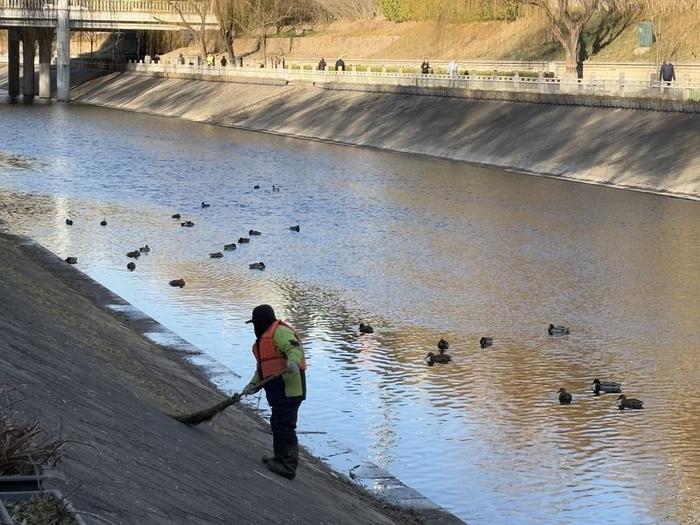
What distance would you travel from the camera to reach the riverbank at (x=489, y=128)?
4462 cm

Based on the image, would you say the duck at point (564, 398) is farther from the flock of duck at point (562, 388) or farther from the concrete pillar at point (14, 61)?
the concrete pillar at point (14, 61)

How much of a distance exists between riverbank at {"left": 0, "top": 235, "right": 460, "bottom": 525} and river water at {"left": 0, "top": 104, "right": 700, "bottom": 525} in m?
1.56

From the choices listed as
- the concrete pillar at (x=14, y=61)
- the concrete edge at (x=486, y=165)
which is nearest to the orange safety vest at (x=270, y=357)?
the concrete edge at (x=486, y=165)

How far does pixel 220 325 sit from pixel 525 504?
29.9ft

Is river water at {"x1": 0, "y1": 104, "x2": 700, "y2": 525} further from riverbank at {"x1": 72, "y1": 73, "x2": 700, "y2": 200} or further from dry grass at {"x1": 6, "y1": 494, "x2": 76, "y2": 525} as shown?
dry grass at {"x1": 6, "y1": 494, "x2": 76, "y2": 525}

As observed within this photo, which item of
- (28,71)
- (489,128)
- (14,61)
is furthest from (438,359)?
(14,61)

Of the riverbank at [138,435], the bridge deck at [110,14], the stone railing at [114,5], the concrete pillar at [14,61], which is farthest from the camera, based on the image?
the concrete pillar at [14,61]

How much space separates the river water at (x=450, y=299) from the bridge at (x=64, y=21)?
53.4 m

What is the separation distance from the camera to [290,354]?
11.2m

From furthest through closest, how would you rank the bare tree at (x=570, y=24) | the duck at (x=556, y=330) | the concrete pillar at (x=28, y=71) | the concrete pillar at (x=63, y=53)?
the concrete pillar at (x=28, y=71), the concrete pillar at (x=63, y=53), the bare tree at (x=570, y=24), the duck at (x=556, y=330)

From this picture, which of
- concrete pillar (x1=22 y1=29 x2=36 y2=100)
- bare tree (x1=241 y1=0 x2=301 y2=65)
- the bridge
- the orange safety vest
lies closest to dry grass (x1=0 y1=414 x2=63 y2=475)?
the orange safety vest

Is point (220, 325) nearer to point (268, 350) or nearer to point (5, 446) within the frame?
point (268, 350)

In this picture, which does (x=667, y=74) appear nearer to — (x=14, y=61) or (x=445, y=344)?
(x=445, y=344)

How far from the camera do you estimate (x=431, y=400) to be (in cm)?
1703
